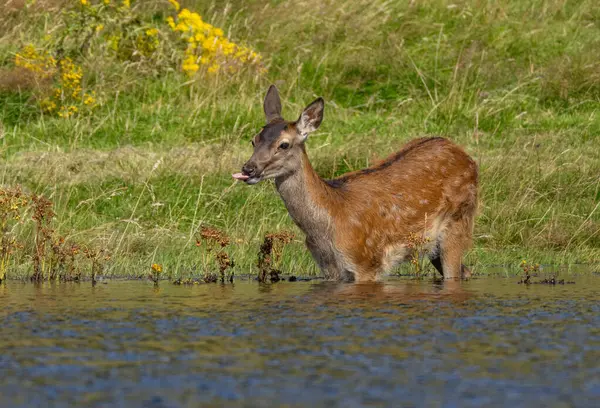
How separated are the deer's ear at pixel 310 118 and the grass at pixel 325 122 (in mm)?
1367

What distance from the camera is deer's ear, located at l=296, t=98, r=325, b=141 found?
33.2 ft

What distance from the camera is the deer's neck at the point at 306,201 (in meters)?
10.0

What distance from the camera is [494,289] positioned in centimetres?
968

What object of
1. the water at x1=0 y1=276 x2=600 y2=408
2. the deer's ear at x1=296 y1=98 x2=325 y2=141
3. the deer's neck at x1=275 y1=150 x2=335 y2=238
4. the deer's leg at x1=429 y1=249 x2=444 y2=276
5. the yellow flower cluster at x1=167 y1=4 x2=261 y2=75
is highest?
the yellow flower cluster at x1=167 y1=4 x2=261 y2=75

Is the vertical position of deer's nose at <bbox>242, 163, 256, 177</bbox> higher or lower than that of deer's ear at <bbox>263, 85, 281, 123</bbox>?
lower

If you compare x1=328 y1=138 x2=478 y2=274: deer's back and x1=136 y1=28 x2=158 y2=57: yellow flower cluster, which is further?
x1=136 y1=28 x2=158 y2=57: yellow flower cluster

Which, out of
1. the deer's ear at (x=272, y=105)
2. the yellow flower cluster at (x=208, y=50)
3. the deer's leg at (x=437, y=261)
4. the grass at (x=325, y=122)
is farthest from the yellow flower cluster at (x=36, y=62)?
the deer's leg at (x=437, y=261)

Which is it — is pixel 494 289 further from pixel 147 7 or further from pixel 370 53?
pixel 147 7

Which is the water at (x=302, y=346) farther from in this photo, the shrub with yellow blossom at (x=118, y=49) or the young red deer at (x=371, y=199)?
the shrub with yellow blossom at (x=118, y=49)

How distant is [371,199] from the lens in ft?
34.2

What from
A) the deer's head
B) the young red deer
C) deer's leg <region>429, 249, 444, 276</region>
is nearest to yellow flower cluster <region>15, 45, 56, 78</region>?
the young red deer

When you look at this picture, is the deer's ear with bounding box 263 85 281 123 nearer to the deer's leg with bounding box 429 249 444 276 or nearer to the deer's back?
the deer's back

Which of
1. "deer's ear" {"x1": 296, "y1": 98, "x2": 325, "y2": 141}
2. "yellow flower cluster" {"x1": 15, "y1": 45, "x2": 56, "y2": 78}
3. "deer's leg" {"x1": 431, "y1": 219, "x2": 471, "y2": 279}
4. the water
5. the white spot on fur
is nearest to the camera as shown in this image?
the water

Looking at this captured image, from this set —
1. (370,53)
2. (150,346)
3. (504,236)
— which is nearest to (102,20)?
(370,53)
